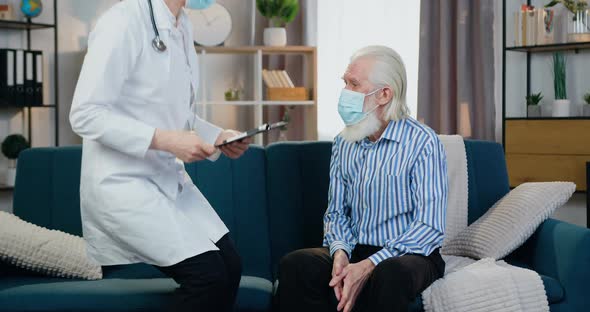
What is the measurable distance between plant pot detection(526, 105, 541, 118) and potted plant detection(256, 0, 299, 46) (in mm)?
1591

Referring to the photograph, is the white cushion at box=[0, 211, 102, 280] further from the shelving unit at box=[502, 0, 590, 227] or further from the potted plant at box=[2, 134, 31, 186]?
the shelving unit at box=[502, 0, 590, 227]

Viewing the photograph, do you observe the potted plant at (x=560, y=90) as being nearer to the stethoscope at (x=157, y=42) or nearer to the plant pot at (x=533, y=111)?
the plant pot at (x=533, y=111)

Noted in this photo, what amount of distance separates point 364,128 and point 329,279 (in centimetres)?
47

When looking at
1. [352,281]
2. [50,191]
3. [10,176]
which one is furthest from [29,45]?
[352,281]

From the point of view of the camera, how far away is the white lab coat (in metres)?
1.82

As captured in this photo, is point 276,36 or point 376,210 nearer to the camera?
point 376,210

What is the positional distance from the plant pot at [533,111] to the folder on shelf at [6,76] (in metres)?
3.15

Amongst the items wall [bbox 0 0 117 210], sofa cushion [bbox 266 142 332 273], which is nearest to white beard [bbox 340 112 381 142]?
sofa cushion [bbox 266 142 332 273]

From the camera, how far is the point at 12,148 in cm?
498

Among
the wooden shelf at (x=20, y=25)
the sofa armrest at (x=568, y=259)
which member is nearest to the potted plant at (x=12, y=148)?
the wooden shelf at (x=20, y=25)

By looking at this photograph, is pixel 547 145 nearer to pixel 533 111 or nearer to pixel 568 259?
pixel 533 111

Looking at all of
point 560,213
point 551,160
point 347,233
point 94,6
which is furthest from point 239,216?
point 94,6

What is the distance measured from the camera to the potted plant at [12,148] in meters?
4.95

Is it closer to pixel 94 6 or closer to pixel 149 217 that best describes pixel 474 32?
pixel 94 6
